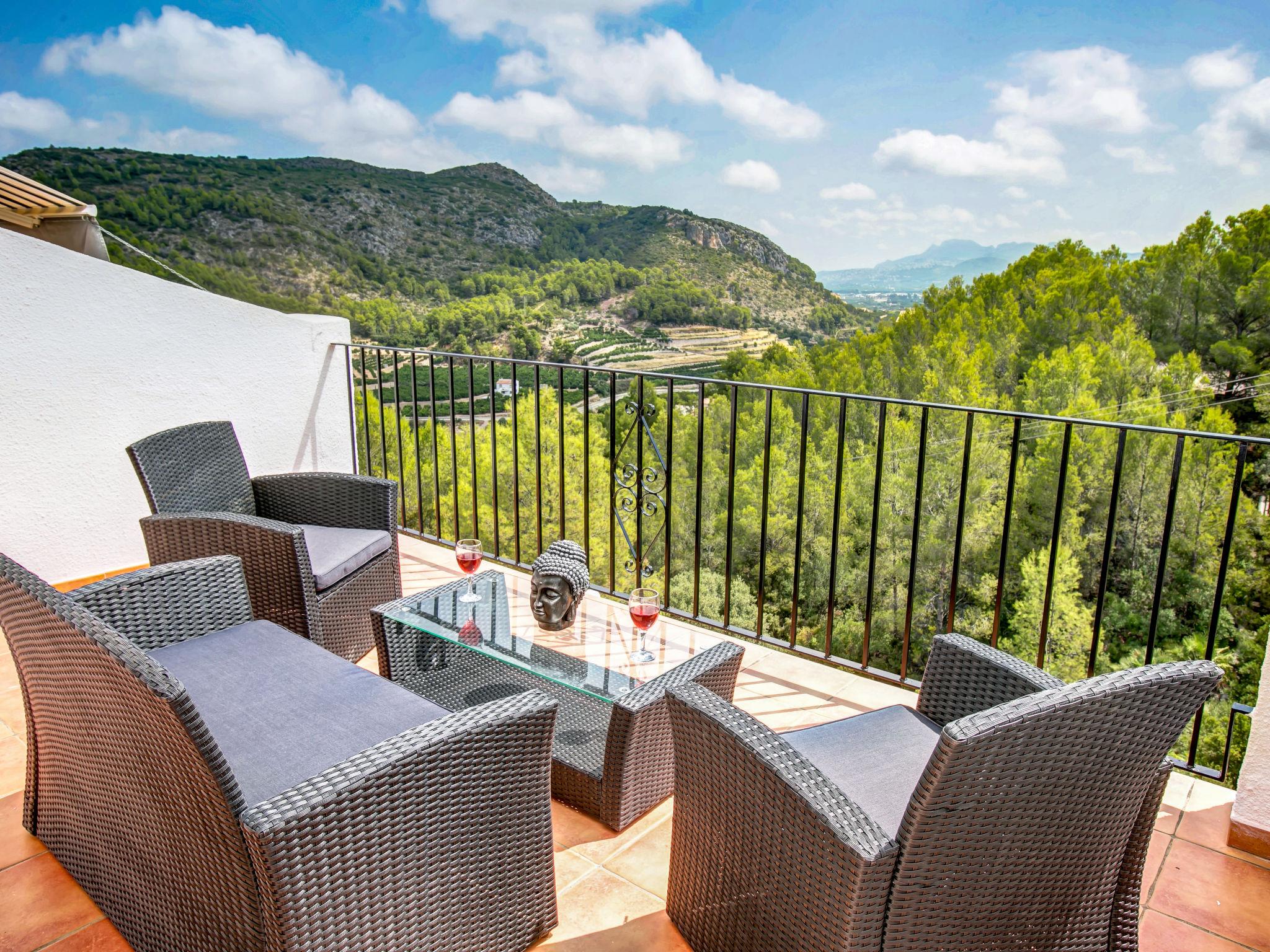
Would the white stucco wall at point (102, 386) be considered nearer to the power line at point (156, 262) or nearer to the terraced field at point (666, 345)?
the power line at point (156, 262)

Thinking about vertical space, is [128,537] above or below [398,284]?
below

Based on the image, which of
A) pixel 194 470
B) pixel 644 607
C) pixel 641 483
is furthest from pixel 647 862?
pixel 194 470

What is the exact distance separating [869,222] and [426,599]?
53.1 metres

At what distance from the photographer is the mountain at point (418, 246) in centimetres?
2088

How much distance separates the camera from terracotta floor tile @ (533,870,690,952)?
1.55 m

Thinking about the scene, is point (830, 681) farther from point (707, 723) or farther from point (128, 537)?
point (128, 537)

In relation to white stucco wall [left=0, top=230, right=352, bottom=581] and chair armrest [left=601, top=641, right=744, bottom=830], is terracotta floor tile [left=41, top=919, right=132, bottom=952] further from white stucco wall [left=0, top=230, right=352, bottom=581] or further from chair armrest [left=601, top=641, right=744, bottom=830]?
white stucco wall [left=0, top=230, right=352, bottom=581]

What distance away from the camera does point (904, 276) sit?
36.7 metres

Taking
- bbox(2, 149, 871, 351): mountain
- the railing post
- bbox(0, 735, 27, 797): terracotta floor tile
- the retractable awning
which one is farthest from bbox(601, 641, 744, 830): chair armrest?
bbox(2, 149, 871, 351): mountain

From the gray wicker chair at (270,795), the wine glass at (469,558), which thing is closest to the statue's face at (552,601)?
the wine glass at (469,558)

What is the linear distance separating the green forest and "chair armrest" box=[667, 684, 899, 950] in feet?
55.3

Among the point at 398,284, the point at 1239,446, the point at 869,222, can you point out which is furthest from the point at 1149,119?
the point at 1239,446

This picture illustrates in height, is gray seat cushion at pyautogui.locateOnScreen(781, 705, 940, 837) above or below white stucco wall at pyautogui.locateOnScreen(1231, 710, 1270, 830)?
above

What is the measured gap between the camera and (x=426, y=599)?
228 cm
